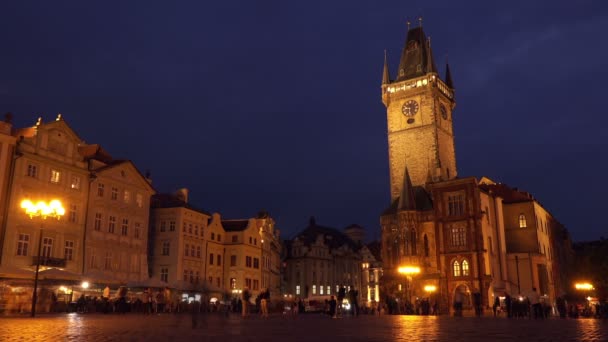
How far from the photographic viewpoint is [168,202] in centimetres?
6291

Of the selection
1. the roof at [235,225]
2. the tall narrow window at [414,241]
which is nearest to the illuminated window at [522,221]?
the tall narrow window at [414,241]

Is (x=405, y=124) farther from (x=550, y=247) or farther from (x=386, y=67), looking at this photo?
(x=550, y=247)

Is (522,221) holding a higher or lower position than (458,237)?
higher

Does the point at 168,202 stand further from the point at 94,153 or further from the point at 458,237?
the point at 458,237

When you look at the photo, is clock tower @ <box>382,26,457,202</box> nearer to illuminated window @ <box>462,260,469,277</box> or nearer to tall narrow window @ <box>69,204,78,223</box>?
illuminated window @ <box>462,260,469,277</box>

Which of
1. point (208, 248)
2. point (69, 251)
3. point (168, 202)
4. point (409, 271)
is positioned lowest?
point (409, 271)

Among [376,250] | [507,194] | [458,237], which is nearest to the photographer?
[458,237]

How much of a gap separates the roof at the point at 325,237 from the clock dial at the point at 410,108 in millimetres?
34732

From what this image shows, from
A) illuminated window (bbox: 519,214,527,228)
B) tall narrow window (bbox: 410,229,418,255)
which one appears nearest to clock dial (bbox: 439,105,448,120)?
illuminated window (bbox: 519,214,527,228)

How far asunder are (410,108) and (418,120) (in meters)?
2.50

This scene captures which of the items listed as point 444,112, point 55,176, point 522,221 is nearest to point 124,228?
point 55,176

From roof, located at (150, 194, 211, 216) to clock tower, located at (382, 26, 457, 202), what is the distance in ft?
94.4

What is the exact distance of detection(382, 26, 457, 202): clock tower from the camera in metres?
77.1

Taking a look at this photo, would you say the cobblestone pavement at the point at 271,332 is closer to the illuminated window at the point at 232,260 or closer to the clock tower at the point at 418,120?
the illuminated window at the point at 232,260
